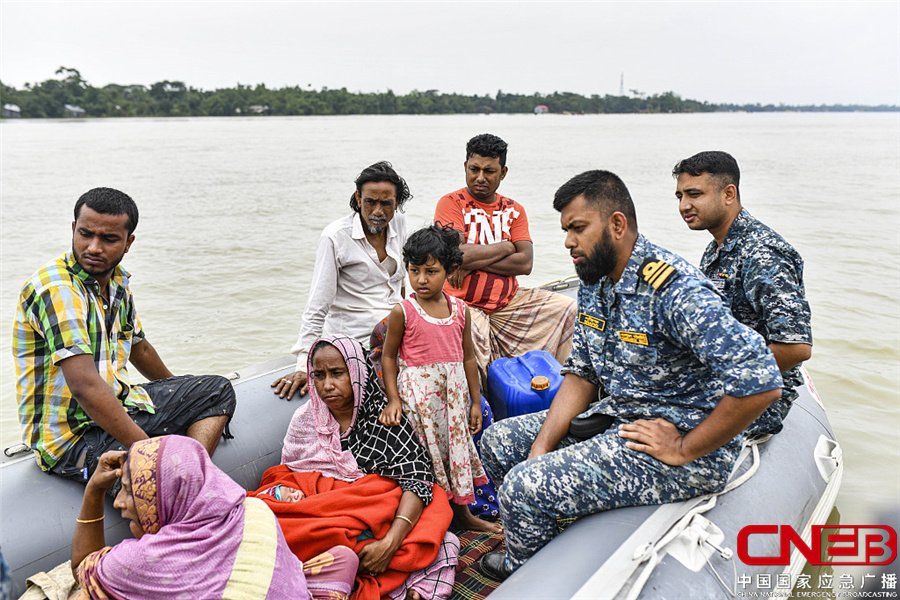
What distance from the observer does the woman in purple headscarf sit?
1504 mm

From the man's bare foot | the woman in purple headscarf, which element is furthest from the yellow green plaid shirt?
the man's bare foot

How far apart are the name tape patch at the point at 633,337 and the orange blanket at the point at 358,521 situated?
0.93 metres

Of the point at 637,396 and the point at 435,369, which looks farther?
the point at 435,369

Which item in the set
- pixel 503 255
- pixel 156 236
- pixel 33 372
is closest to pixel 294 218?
pixel 156 236

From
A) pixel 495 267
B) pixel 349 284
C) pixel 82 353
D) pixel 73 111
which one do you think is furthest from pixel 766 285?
pixel 73 111

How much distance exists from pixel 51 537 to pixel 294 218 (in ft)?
36.3

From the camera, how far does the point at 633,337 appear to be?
1.98 metres

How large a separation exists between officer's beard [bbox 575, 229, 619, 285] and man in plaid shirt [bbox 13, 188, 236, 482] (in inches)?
62.4

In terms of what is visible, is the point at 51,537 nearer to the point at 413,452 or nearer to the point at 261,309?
the point at 413,452

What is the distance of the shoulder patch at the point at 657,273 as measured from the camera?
1.86m

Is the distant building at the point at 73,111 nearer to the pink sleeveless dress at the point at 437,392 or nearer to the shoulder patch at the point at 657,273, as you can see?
the pink sleeveless dress at the point at 437,392

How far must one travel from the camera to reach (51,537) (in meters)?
2.08

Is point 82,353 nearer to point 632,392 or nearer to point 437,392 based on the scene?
point 437,392

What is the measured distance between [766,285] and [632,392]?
718 mm
